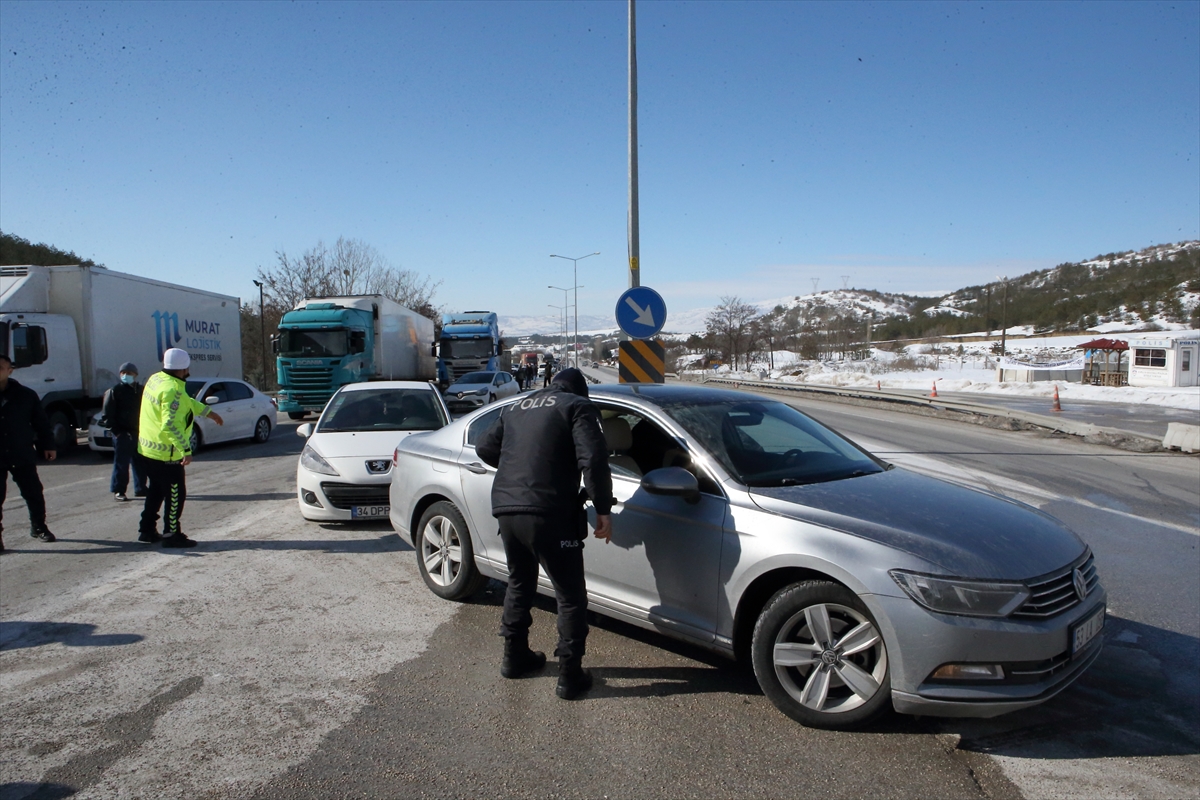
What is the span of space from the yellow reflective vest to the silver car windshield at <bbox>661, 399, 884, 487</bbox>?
16.1ft

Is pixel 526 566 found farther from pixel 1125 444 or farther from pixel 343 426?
pixel 1125 444

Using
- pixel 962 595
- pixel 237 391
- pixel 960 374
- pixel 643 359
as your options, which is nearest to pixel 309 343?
pixel 237 391

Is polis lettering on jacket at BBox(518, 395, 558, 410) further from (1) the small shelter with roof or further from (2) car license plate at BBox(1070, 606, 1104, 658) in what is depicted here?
(1) the small shelter with roof

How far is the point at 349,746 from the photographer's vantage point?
3486mm

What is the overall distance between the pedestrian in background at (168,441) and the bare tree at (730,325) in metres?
66.8

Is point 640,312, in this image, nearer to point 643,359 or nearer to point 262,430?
point 643,359

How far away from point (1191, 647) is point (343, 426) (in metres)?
7.85

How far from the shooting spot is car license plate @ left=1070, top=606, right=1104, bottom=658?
11.2ft

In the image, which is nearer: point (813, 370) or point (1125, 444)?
point (1125, 444)

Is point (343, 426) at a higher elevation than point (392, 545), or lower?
higher

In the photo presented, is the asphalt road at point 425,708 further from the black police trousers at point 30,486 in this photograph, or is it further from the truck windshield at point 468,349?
the truck windshield at point 468,349

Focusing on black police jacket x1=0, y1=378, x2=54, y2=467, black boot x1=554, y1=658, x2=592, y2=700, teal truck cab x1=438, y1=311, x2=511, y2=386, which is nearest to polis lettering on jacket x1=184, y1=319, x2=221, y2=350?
teal truck cab x1=438, y1=311, x2=511, y2=386

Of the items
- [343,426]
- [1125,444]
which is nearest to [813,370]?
[1125,444]

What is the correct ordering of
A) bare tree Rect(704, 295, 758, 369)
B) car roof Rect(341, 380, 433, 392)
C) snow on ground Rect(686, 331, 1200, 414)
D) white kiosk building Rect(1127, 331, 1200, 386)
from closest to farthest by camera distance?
car roof Rect(341, 380, 433, 392), snow on ground Rect(686, 331, 1200, 414), white kiosk building Rect(1127, 331, 1200, 386), bare tree Rect(704, 295, 758, 369)
